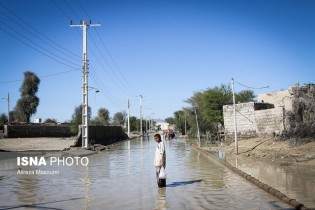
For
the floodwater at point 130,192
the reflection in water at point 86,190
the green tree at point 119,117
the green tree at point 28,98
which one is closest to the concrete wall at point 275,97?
the floodwater at point 130,192

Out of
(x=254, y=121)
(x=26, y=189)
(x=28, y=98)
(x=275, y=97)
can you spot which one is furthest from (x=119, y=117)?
(x=26, y=189)

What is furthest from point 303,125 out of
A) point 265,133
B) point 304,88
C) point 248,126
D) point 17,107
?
point 17,107

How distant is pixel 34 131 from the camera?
170 ft

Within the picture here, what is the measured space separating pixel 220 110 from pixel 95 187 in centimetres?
3780

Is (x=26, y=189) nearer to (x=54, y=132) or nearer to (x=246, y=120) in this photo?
(x=246, y=120)

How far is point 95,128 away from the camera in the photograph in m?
47.5

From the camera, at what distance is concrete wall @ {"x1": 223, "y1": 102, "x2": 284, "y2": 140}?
3012 cm

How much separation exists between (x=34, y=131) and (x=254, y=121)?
31.3m

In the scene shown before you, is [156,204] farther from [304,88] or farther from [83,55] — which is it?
[83,55]

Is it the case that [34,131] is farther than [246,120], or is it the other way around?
[34,131]

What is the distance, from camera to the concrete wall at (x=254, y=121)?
30.1 meters

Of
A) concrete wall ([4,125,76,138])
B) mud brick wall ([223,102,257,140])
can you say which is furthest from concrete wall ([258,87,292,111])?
concrete wall ([4,125,76,138])

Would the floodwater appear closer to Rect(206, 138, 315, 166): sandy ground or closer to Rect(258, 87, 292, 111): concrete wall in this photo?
Rect(206, 138, 315, 166): sandy ground

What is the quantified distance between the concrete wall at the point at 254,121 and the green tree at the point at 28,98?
52.3 m
